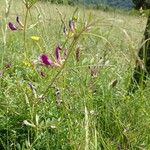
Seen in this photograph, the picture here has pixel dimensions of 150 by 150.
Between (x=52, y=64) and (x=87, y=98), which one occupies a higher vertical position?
(x=52, y=64)

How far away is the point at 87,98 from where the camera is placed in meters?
1.82

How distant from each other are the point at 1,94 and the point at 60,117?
29 centimetres

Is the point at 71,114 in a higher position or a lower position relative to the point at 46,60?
lower

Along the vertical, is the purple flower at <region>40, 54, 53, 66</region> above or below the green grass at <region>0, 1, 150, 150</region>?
above

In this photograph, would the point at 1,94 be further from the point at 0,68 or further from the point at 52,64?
the point at 52,64

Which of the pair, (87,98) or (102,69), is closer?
(87,98)

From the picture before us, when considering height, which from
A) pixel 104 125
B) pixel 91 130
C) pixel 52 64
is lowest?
pixel 104 125

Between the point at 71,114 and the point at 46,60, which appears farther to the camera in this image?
the point at 71,114

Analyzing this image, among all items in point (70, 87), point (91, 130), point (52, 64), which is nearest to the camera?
point (52, 64)

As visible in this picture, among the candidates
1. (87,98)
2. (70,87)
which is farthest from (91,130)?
(70,87)

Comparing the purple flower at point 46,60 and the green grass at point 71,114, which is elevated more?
the purple flower at point 46,60

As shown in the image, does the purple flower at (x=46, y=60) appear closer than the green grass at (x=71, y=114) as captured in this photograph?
Yes

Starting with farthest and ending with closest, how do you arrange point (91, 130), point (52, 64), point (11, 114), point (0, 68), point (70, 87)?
point (0, 68) → point (70, 87) → point (11, 114) → point (91, 130) → point (52, 64)

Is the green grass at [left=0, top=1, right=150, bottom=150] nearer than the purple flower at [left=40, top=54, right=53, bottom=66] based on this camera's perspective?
→ No
